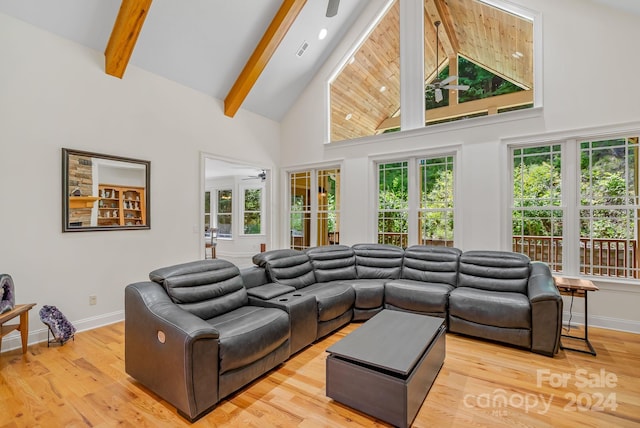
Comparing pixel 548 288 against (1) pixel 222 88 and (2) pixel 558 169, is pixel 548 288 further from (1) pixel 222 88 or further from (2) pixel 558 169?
(1) pixel 222 88

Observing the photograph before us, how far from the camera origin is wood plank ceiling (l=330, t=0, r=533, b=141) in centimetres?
447

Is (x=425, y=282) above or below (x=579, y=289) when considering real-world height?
below

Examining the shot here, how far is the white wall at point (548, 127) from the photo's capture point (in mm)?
3648

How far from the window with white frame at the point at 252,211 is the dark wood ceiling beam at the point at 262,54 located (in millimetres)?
4076

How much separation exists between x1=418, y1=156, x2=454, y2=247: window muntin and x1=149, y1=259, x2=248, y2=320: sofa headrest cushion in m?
3.21

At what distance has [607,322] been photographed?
3.70m

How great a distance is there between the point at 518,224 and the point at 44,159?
19.5 feet

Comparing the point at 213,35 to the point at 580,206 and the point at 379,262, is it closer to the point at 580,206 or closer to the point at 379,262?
the point at 379,262

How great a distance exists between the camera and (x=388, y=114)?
543 centimetres

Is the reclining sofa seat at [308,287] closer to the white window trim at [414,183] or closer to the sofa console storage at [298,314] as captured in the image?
the sofa console storage at [298,314]

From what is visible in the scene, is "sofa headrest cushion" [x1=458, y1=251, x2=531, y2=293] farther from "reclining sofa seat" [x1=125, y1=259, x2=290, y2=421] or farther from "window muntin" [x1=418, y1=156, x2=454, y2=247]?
"reclining sofa seat" [x1=125, y1=259, x2=290, y2=421]

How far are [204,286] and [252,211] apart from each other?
6731 millimetres

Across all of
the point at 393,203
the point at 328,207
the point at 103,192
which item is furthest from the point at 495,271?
the point at 103,192

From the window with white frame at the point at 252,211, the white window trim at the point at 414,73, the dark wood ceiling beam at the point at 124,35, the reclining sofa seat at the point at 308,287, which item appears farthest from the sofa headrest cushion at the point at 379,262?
the window with white frame at the point at 252,211
